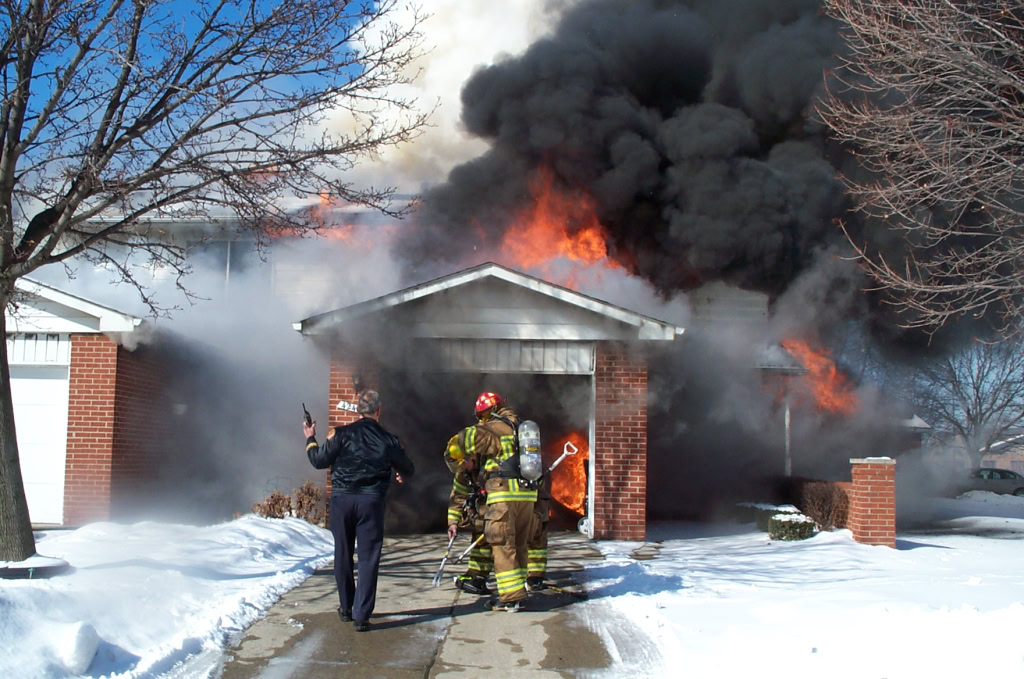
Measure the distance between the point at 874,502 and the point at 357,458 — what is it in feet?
21.9

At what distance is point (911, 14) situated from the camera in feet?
22.2

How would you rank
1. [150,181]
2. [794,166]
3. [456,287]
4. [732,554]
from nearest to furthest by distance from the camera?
[150,181] < [732,554] < [456,287] < [794,166]

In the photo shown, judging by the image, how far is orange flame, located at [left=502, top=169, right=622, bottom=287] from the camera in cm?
1617

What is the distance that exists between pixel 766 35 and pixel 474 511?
565 inches

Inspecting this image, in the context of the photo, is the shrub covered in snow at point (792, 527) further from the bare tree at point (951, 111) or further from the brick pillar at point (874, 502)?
the bare tree at point (951, 111)

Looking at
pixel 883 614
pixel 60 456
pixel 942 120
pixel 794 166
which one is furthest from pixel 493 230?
pixel 883 614

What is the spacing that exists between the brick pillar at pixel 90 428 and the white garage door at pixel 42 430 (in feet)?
0.90

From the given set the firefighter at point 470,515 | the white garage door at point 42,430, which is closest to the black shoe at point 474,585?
the firefighter at point 470,515

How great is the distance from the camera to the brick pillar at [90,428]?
10023 millimetres

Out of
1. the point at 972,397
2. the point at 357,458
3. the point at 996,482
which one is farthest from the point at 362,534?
the point at 972,397

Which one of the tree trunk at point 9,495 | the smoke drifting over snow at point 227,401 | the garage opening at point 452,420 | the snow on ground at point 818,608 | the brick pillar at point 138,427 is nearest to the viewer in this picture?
the snow on ground at point 818,608

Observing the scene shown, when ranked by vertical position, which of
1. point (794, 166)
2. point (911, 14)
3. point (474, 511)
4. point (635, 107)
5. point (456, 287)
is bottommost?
point (474, 511)

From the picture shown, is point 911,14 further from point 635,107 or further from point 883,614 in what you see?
point 635,107

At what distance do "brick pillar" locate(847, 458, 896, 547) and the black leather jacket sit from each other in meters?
6.17
